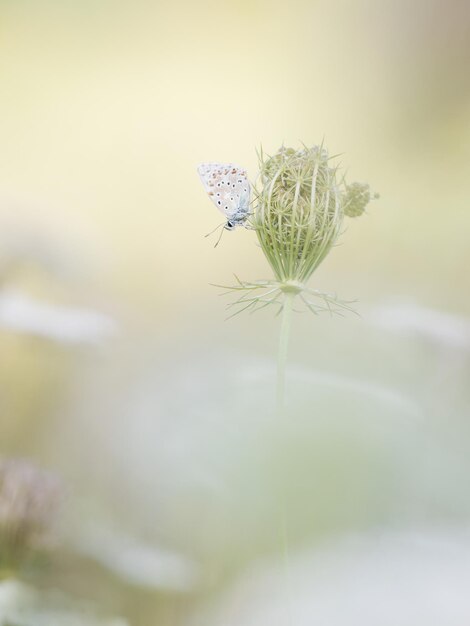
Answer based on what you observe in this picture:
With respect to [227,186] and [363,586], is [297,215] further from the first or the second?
[363,586]

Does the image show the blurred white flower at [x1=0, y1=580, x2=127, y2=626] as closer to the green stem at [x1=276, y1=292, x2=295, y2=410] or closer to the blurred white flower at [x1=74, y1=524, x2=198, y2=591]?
the blurred white flower at [x1=74, y1=524, x2=198, y2=591]

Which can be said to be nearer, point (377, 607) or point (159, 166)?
point (377, 607)

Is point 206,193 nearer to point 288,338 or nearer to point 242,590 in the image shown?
point 288,338

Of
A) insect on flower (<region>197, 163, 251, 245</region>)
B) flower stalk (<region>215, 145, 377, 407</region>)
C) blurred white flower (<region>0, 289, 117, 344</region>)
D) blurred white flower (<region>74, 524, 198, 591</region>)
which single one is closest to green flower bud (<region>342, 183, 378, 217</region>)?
flower stalk (<region>215, 145, 377, 407</region>)

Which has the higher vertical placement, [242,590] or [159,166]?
[159,166]

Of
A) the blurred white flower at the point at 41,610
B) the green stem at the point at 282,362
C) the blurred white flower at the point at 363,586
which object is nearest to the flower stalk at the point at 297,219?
the green stem at the point at 282,362

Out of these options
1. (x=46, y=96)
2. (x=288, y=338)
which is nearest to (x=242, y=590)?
(x=288, y=338)

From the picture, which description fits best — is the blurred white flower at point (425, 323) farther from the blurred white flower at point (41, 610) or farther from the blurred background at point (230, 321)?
the blurred white flower at point (41, 610)
